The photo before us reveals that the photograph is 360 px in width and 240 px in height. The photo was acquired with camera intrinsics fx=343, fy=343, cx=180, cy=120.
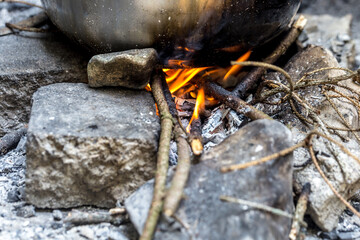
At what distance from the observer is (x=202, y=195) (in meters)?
0.95

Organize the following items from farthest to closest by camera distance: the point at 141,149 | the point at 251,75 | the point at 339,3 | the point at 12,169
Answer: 1. the point at 339,3
2. the point at 251,75
3. the point at 12,169
4. the point at 141,149

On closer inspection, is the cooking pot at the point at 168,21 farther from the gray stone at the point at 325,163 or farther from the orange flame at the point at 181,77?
the gray stone at the point at 325,163

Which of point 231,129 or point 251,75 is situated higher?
point 251,75

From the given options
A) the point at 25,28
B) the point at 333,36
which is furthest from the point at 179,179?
the point at 333,36

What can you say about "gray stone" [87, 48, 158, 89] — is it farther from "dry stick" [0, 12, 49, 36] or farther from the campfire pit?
"dry stick" [0, 12, 49, 36]

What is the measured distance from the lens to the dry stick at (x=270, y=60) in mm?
1532

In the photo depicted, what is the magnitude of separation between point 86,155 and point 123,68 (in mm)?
374

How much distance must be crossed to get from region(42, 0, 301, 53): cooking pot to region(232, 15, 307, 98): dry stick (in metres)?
0.21

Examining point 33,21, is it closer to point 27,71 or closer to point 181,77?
point 27,71

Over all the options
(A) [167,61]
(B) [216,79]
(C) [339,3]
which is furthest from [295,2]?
(C) [339,3]

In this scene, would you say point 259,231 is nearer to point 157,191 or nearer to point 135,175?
point 157,191

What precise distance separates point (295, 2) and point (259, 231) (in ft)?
3.19

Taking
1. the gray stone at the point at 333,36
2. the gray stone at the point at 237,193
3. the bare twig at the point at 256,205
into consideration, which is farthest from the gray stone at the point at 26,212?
the gray stone at the point at 333,36

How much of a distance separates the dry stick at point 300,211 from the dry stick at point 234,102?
0.28m
